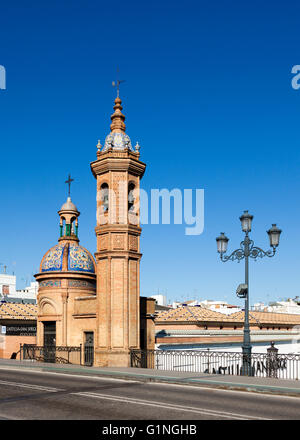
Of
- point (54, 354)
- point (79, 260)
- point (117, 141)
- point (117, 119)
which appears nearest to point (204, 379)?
point (54, 354)

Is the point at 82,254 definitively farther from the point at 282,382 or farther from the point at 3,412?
the point at 3,412

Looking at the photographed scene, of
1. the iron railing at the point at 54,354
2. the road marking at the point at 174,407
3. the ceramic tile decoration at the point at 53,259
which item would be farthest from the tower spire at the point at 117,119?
the road marking at the point at 174,407

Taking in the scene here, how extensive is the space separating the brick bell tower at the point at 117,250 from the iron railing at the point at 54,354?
9.87ft

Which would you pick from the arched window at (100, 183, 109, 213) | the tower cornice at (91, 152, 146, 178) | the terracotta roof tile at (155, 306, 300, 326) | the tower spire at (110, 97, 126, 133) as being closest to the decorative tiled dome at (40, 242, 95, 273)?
the arched window at (100, 183, 109, 213)

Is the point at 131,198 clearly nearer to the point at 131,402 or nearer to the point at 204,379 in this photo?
the point at 204,379

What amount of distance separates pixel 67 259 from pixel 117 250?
6355mm

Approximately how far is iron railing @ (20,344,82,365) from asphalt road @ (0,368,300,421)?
372 inches

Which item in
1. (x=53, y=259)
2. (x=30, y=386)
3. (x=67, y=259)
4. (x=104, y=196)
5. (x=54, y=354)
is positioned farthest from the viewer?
(x=53, y=259)

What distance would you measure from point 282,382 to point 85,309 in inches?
519

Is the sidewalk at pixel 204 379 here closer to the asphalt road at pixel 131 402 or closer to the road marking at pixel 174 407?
the asphalt road at pixel 131 402

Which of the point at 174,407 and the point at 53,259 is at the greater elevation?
the point at 53,259

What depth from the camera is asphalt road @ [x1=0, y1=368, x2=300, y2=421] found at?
36.7 feet

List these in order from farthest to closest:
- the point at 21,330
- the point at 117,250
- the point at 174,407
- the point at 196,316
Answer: the point at 196,316, the point at 21,330, the point at 117,250, the point at 174,407

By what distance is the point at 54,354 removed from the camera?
28609mm
